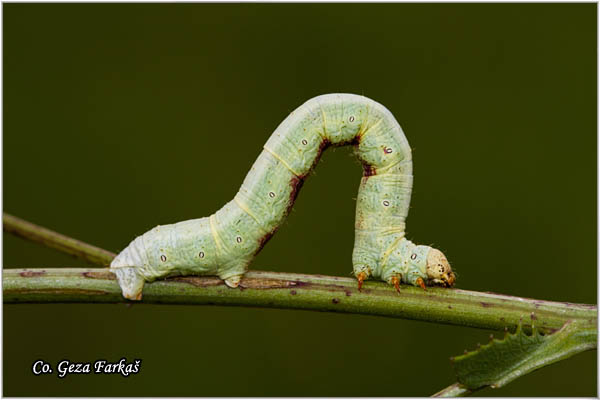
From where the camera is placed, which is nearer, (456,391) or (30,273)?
(456,391)

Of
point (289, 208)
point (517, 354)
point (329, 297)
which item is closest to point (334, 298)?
point (329, 297)

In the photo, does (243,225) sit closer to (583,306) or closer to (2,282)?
(2,282)

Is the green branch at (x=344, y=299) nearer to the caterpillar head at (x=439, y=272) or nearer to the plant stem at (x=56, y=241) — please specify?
the caterpillar head at (x=439, y=272)

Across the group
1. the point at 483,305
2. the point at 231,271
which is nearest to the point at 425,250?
the point at 483,305

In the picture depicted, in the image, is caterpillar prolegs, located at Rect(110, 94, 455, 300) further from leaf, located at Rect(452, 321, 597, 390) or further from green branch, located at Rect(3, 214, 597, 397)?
leaf, located at Rect(452, 321, 597, 390)

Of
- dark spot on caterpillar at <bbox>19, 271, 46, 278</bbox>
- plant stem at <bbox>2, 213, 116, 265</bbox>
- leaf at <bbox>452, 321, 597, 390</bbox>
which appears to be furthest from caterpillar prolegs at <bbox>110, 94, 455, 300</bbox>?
leaf at <bbox>452, 321, 597, 390</bbox>

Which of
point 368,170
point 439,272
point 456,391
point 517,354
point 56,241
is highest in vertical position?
point 368,170

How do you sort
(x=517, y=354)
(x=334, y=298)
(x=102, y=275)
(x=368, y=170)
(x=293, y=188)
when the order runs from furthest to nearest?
1. (x=368, y=170)
2. (x=293, y=188)
3. (x=102, y=275)
4. (x=334, y=298)
5. (x=517, y=354)

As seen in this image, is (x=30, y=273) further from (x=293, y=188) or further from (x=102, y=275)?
(x=293, y=188)
